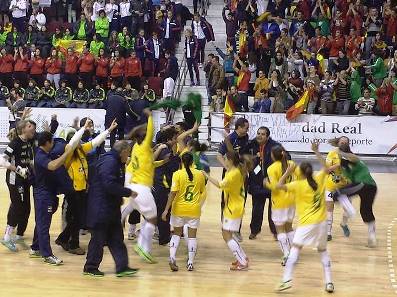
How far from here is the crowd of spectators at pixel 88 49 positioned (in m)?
25.5

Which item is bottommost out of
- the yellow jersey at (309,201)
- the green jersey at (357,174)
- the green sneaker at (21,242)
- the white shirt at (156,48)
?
the green sneaker at (21,242)

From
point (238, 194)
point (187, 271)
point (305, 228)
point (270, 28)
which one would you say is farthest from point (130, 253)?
point (270, 28)

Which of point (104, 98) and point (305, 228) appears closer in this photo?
point (305, 228)

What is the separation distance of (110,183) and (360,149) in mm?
12643

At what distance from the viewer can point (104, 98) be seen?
82.5 ft

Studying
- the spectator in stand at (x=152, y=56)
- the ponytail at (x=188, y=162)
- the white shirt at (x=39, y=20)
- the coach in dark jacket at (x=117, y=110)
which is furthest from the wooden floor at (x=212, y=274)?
the white shirt at (x=39, y=20)

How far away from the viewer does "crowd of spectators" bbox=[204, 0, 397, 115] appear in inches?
915

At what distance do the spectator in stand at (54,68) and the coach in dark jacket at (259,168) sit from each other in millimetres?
14072

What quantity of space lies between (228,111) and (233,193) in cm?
1177

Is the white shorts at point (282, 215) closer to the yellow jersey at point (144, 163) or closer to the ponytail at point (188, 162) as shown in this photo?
the ponytail at point (188, 162)

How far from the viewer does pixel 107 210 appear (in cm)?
1073

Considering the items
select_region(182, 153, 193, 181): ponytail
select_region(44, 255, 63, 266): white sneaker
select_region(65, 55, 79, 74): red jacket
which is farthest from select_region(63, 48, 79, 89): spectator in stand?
select_region(182, 153, 193, 181): ponytail

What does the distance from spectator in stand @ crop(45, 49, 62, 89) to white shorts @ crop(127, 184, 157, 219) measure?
15159 millimetres

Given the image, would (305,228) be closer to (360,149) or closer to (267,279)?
(267,279)
